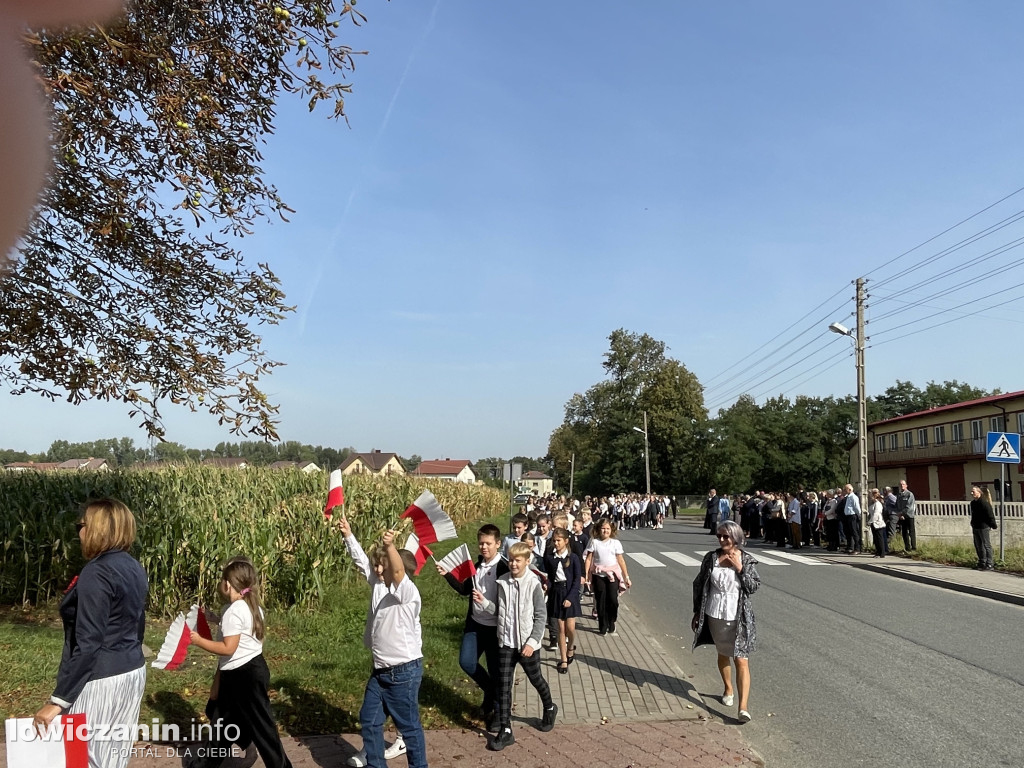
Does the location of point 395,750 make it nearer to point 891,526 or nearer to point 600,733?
point 600,733

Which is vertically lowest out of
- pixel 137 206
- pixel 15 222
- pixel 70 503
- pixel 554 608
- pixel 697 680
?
pixel 697 680

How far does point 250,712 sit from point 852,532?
19309 mm

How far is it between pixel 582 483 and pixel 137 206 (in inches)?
3426

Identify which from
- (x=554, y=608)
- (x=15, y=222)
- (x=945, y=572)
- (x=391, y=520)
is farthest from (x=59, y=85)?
(x=945, y=572)

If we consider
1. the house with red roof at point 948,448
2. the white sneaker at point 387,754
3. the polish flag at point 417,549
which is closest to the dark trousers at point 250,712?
the white sneaker at point 387,754

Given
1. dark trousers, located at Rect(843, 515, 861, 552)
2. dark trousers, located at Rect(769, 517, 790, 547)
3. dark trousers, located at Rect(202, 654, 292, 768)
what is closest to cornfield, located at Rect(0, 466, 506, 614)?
dark trousers, located at Rect(202, 654, 292, 768)

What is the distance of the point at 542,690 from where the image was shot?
5.76m

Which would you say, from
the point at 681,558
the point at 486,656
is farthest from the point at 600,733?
Result: the point at 681,558

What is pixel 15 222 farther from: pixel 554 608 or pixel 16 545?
pixel 16 545

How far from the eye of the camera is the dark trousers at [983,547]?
15.7 metres

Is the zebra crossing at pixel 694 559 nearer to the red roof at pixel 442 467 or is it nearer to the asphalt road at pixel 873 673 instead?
the asphalt road at pixel 873 673

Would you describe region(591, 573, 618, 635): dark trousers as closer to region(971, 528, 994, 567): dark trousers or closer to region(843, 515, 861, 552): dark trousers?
region(971, 528, 994, 567): dark trousers

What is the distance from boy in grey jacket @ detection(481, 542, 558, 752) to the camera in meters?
5.70

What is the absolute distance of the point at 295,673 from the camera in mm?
6883
